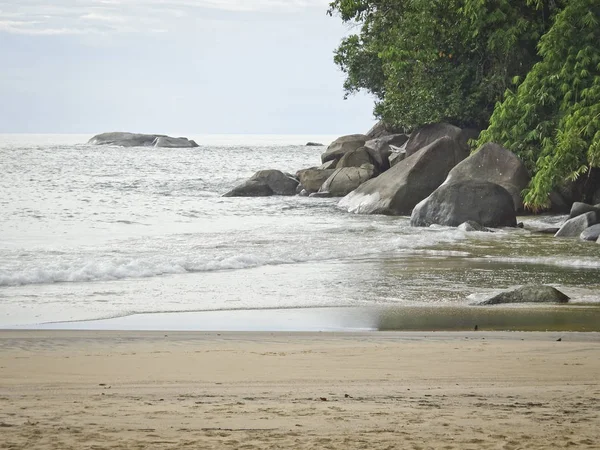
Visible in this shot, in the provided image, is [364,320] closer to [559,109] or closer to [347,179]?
[559,109]

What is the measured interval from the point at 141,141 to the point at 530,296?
8701 centimetres

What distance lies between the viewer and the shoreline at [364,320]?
807cm

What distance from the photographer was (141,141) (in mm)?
93625

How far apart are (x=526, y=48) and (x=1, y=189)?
57.1 ft

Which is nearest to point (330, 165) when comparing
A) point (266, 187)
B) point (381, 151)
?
point (381, 151)

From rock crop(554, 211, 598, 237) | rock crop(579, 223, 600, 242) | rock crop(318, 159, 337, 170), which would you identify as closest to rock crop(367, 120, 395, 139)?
rock crop(318, 159, 337, 170)

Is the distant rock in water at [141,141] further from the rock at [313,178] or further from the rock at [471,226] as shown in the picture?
the rock at [471,226]

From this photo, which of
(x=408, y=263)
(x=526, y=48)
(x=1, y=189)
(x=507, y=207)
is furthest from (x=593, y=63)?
(x=1, y=189)

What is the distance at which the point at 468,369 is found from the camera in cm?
591

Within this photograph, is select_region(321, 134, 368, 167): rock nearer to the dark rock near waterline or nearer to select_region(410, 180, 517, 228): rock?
select_region(410, 180, 517, 228): rock

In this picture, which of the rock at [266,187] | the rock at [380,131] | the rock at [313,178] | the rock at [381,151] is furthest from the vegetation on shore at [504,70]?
the rock at [380,131]

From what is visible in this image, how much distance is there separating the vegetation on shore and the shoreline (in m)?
10.4

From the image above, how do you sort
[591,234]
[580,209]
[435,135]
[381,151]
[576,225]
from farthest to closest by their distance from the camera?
[381,151] < [435,135] < [580,209] < [576,225] < [591,234]

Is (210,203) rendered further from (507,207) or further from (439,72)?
(507,207)
